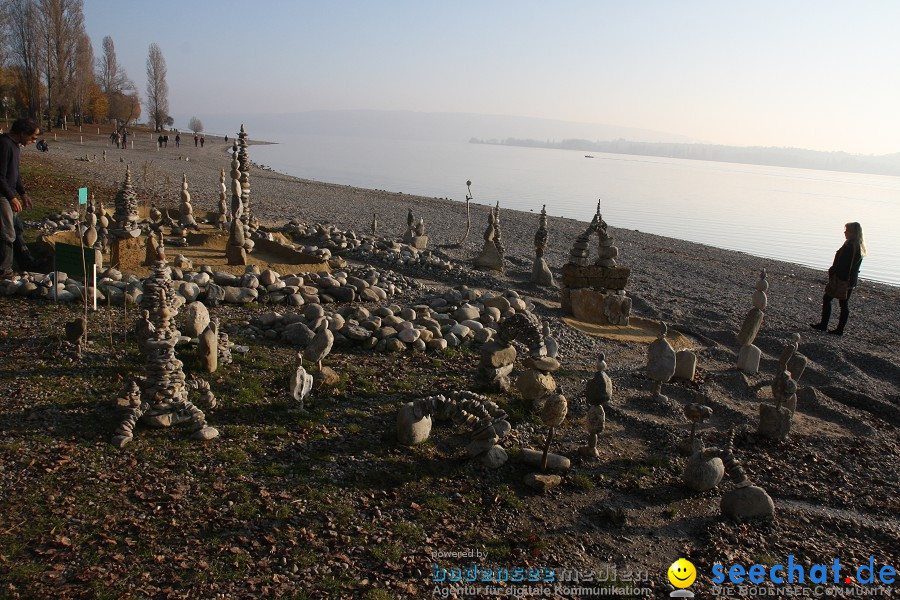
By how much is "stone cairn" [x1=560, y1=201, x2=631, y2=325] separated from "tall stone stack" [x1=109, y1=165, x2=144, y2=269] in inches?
387

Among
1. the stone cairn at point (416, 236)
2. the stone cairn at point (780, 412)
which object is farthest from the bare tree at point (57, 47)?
the stone cairn at point (780, 412)

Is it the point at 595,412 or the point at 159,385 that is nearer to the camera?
the point at 159,385

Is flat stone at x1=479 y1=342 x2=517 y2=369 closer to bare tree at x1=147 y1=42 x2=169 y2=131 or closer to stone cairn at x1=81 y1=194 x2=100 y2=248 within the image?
stone cairn at x1=81 y1=194 x2=100 y2=248

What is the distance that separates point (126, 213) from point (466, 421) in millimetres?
9336

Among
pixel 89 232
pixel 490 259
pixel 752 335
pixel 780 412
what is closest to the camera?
pixel 780 412

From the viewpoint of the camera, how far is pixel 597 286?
14695 mm

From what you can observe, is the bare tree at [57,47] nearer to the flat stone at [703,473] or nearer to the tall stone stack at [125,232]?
the tall stone stack at [125,232]

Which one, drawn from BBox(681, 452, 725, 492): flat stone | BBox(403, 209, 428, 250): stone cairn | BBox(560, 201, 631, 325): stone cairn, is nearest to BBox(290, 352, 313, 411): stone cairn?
BBox(681, 452, 725, 492): flat stone

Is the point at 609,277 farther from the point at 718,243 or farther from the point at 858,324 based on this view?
the point at 718,243

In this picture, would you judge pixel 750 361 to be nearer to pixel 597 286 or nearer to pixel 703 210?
pixel 597 286

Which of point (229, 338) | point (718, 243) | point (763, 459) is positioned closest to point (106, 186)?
point (229, 338)

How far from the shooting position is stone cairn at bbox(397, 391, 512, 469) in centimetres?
706

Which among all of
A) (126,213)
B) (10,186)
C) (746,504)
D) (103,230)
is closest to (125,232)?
(126,213)

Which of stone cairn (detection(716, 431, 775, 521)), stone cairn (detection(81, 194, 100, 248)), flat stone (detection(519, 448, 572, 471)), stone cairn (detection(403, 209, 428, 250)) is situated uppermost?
stone cairn (detection(81, 194, 100, 248))
